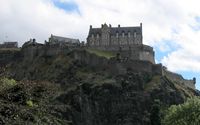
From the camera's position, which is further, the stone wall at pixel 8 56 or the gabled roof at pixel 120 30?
the gabled roof at pixel 120 30

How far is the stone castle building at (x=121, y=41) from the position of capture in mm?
115537

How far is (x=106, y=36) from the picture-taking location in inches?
4872

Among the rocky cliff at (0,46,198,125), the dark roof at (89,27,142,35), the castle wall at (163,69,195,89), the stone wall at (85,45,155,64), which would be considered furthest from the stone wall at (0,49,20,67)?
the castle wall at (163,69,195,89)

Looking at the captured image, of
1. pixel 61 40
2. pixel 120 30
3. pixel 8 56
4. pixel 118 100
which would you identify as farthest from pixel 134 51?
pixel 8 56

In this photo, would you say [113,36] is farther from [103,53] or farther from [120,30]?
[103,53]

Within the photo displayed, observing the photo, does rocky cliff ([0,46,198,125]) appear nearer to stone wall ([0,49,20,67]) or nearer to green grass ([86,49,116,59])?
green grass ([86,49,116,59])

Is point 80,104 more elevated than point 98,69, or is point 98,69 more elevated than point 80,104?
point 98,69

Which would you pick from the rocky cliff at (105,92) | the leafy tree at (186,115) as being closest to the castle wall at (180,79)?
the rocky cliff at (105,92)

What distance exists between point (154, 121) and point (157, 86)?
2304 cm

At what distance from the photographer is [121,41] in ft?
402

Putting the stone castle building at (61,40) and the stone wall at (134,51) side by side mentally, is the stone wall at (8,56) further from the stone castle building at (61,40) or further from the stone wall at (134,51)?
the stone wall at (134,51)

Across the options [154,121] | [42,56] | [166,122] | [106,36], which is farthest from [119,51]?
[166,122]

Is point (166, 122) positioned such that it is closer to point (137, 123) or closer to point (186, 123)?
point (186, 123)

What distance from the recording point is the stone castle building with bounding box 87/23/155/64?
11554cm
